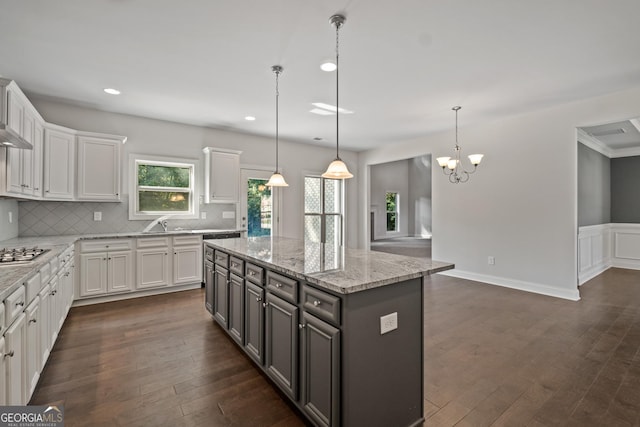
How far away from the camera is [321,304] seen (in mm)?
1568

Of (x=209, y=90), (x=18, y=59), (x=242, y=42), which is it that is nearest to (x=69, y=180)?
(x=18, y=59)

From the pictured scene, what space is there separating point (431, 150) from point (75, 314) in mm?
6088

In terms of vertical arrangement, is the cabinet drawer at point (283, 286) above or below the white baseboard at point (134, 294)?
above

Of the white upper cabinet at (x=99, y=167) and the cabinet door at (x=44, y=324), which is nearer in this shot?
the cabinet door at (x=44, y=324)

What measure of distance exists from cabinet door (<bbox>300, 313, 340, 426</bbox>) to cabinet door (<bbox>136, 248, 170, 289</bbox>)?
3.39 metres

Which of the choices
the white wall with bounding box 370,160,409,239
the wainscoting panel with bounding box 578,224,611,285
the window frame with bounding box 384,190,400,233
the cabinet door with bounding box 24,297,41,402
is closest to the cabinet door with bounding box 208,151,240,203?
the cabinet door with bounding box 24,297,41,402

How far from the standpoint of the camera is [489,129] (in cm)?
492

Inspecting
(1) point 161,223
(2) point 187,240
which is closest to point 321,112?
(2) point 187,240

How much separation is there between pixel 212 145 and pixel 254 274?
3.81 meters

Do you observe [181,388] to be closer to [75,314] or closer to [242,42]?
[75,314]

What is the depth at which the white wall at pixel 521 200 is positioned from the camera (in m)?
4.05

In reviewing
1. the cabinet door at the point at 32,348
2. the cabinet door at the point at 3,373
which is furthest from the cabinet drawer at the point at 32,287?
the cabinet door at the point at 3,373

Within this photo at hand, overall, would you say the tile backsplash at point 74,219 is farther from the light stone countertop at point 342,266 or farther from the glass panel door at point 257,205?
the light stone countertop at point 342,266

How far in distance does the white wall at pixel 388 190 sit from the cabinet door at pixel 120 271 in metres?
8.84
